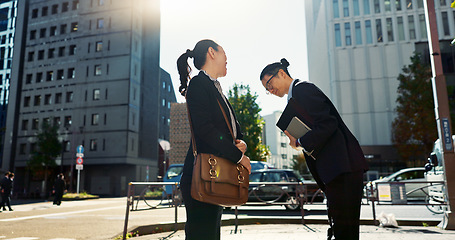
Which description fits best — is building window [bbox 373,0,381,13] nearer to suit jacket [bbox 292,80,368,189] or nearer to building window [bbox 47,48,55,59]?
building window [bbox 47,48,55,59]

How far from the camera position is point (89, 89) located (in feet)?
137

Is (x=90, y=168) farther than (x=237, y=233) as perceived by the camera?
Yes

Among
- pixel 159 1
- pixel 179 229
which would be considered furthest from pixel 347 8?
pixel 179 229

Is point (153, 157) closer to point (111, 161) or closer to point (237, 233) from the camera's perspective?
point (111, 161)

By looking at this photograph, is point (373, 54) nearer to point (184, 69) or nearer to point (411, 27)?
point (411, 27)

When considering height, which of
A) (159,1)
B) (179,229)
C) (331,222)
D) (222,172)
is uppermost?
(159,1)

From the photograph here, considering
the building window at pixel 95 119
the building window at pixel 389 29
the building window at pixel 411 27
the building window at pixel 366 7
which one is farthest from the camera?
the building window at pixel 366 7

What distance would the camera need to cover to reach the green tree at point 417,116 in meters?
29.5

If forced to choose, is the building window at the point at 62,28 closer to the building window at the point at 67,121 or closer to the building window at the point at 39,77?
the building window at the point at 39,77

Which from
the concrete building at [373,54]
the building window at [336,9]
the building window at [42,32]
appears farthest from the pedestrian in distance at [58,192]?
the building window at [336,9]

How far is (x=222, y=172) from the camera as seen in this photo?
211 centimetres

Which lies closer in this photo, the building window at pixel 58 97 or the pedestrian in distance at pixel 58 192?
Result: the pedestrian in distance at pixel 58 192

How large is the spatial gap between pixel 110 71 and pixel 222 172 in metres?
42.1

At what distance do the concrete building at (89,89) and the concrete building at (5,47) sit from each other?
129 centimetres
